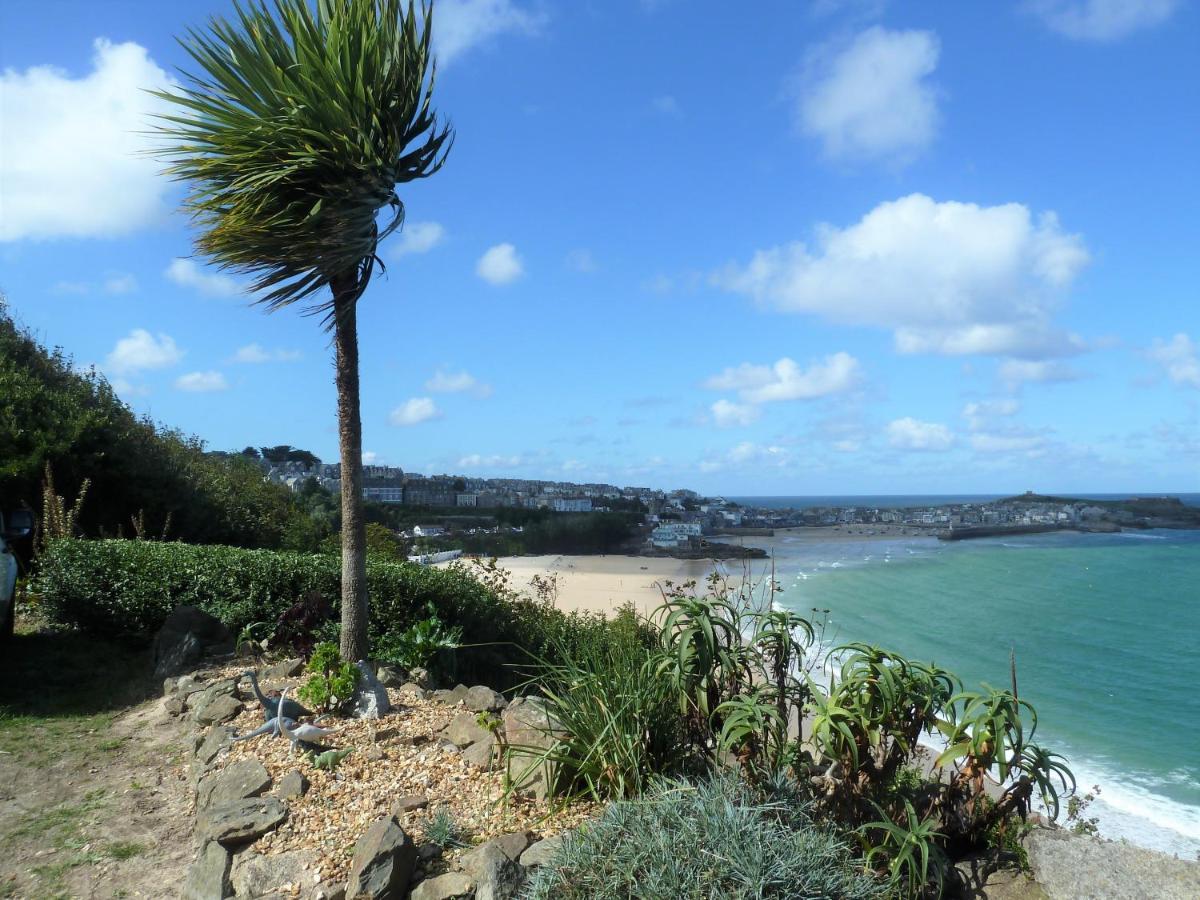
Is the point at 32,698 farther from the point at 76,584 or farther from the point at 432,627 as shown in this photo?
the point at 432,627

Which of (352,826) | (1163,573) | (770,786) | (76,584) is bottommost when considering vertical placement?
(1163,573)

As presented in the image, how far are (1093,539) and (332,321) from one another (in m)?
74.2

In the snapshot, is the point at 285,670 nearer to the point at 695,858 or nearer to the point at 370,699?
the point at 370,699

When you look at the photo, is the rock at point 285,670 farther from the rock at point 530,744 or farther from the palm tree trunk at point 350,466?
the rock at point 530,744

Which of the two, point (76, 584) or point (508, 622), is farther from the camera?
point (508, 622)

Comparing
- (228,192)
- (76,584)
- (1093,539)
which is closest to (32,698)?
(76,584)

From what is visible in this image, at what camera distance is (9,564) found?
736 centimetres

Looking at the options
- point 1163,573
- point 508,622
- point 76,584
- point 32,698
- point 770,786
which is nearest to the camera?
point 770,786

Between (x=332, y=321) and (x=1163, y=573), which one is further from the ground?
(x=332, y=321)

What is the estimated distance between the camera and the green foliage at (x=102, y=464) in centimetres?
1022

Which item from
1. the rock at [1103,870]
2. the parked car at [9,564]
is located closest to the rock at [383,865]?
the rock at [1103,870]

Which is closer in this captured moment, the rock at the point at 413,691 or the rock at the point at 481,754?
the rock at the point at 481,754

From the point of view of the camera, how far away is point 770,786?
11.2 feet

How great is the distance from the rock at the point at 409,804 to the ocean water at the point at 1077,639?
3.27m
